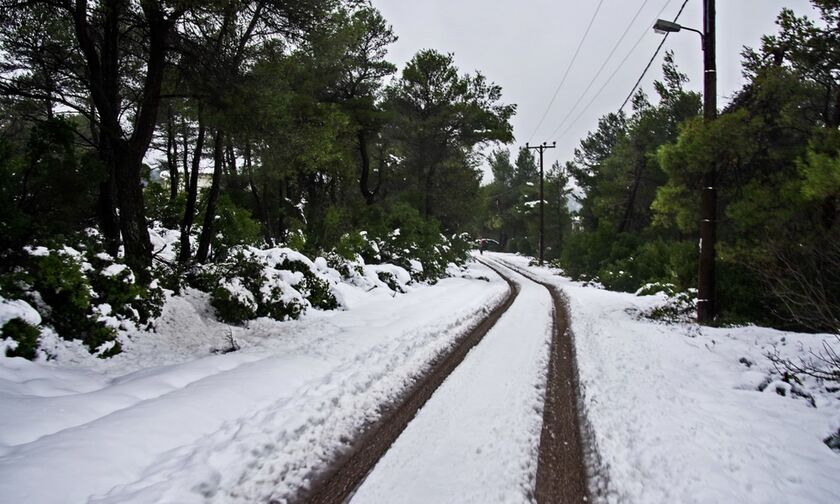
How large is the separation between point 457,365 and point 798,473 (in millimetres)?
3565

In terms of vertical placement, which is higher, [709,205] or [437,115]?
[437,115]

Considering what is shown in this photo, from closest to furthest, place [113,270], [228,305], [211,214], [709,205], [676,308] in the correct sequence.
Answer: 1. [113,270]
2. [228,305]
3. [709,205]
4. [211,214]
5. [676,308]

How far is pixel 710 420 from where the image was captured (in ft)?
13.8

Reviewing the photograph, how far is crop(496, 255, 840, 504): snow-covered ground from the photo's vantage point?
10.1 ft

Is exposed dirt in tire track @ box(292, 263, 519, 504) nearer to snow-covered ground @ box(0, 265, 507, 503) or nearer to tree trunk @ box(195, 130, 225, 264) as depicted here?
snow-covered ground @ box(0, 265, 507, 503)

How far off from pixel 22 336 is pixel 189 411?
2.06m

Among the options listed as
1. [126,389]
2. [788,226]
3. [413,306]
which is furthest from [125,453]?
[788,226]

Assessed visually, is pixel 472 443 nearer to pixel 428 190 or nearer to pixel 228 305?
pixel 228 305

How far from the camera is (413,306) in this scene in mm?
10773

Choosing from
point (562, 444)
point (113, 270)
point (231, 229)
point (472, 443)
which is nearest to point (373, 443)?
point (472, 443)

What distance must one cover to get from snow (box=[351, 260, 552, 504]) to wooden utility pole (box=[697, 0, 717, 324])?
536cm

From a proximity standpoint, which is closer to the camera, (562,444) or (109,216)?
(562,444)

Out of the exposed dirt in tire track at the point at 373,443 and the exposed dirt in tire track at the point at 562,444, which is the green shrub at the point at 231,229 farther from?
the exposed dirt in tire track at the point at 562,444

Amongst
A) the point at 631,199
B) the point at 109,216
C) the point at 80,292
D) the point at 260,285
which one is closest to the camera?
the point at 80,292
